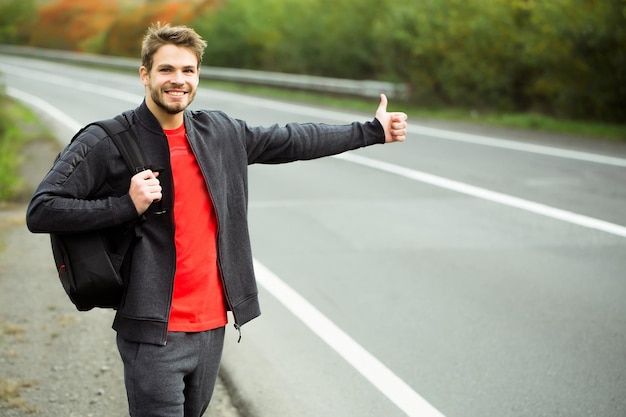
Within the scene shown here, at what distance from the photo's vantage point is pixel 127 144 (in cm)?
327

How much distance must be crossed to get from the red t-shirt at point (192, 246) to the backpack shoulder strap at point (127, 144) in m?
0.14

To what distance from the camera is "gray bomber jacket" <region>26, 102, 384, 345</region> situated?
10.4 ft

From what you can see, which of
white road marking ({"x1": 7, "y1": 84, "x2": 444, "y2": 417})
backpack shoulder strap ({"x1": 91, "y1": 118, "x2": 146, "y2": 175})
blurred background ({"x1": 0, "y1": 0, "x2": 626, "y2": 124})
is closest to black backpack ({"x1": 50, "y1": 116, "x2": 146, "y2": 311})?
backpack shoulder strap ({"x1": 91, "y1": 118, "x2": 146, "y2": 175})

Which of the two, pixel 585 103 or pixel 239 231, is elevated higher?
pixel 239 231

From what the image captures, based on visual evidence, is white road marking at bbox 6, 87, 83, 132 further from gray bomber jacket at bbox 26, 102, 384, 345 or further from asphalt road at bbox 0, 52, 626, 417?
gray bomber jacket at bbox 26, 102, 384, 345

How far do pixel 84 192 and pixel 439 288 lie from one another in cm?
450

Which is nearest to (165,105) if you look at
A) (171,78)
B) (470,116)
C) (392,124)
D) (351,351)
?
(171,78)

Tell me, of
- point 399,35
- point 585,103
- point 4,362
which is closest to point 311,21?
point 399,35

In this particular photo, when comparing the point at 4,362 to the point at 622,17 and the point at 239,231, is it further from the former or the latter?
the point at 622,17

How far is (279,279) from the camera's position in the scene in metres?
7.71

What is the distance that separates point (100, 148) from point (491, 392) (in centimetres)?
291

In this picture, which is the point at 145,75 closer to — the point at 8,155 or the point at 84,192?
the point at 84,192

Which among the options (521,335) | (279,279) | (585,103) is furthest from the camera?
(585,103)

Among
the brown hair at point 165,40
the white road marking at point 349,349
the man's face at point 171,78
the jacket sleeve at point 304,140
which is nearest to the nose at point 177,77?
the man's face at point 171,78
